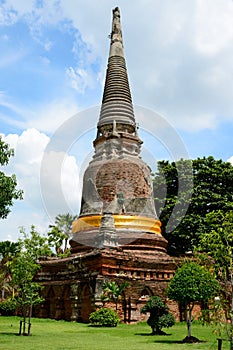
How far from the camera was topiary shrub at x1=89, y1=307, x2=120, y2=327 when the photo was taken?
2306 centimetres

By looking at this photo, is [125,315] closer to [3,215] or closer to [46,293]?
[46,293]

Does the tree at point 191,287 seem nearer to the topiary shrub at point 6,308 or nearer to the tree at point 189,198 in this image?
the topiary shrub at point 6,308

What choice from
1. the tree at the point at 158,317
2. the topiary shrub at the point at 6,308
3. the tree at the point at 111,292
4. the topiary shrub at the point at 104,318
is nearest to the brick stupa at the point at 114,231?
the tree at the point at 111,292

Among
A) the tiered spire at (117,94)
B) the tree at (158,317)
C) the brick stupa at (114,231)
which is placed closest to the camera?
the tree at (158,317)

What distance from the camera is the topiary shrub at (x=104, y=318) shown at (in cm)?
2306

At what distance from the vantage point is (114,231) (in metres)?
30.3

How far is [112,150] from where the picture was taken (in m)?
37.3

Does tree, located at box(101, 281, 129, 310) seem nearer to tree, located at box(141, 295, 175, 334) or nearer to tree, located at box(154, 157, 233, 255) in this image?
tree, located at box(141, 295, 175, 334)

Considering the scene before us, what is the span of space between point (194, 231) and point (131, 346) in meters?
26.8

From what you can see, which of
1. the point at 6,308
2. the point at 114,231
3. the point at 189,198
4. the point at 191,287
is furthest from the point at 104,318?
the point at 189,198

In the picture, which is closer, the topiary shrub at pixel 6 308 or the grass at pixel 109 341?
the grass at pixel 109 341

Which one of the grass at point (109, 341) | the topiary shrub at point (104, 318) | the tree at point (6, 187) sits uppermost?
the tree at point (6, 187)

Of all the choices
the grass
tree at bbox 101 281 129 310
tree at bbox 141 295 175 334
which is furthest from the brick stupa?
tree at bbox 141 295 175 334

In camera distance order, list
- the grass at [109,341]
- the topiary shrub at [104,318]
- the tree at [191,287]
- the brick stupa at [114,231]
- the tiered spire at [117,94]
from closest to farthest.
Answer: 1. the grass at [109,341]
2. the tree at [191,287]
3. the topiary shrub at [104,318]
4. the brick stupa at [114,231]
5. the tiered spire at [117,94]
